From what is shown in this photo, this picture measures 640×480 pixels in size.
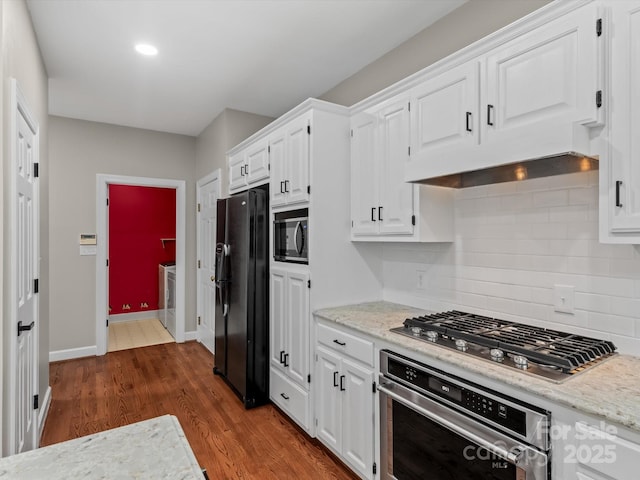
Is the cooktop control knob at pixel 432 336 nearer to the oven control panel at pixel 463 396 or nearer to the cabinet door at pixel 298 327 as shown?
the oven control panel at pixel 463 396

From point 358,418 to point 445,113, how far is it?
67.3 inches

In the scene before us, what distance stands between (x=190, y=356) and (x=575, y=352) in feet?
12.8

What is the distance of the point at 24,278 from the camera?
2.03 m

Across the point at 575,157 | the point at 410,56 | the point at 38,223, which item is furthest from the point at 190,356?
the point at 575,157

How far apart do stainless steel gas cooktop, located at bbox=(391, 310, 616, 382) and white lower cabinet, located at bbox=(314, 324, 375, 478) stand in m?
0.31

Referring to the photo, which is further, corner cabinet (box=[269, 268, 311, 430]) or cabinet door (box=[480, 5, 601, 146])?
corner cabinet (box=[269, 268, 311, 430])

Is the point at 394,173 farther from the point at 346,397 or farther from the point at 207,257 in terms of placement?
the point at 207,257

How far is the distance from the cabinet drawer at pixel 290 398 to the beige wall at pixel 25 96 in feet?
5.19

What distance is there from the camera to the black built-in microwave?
100 inches

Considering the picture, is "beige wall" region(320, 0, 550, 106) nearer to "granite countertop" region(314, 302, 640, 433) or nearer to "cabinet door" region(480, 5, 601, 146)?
"cabinet door" region(480, 5, 601, 146)

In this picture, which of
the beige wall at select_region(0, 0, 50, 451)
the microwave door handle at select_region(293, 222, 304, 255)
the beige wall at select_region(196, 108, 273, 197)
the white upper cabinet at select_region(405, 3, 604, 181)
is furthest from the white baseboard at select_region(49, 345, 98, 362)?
the white upper cabinet at select_region(405, 3, 604, 181)

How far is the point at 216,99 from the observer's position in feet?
12.2

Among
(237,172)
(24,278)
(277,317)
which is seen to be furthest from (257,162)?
(24,278)

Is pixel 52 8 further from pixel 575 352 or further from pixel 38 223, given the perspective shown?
pixel 575 352
